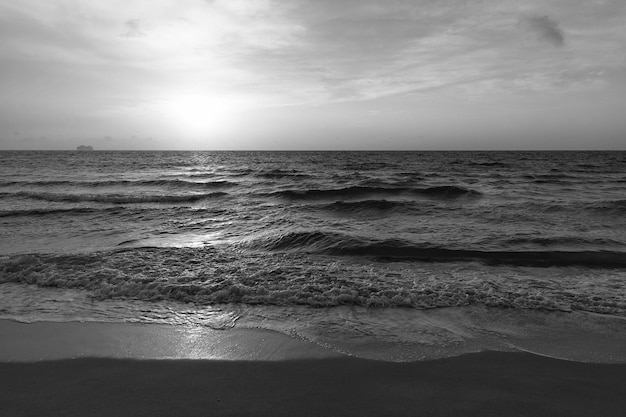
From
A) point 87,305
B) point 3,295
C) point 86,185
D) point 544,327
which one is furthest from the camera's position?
point 86,185

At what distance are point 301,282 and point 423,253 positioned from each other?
13.2 feet

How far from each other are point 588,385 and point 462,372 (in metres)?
1.22

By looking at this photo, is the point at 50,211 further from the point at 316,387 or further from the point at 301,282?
the point at 316,387

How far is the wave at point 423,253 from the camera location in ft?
30.5

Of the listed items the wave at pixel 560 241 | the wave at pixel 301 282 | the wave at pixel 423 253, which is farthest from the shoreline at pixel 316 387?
the wave at pixel 560 241

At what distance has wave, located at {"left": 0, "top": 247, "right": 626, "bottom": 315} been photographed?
255 inches

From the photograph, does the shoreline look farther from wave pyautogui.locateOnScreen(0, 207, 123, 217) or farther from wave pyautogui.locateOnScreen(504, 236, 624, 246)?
wave pyautogui.locateOnScreen(0, 207, 123, 217)

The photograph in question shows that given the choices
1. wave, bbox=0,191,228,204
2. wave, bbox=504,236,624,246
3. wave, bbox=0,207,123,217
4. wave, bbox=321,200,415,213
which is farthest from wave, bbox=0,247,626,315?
wave, bbox=0,191,228,204

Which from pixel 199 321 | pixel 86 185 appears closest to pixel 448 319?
pixel 199 321

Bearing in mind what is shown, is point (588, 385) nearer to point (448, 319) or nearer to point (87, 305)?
point (448, 319)

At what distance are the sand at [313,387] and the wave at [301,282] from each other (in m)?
2.01

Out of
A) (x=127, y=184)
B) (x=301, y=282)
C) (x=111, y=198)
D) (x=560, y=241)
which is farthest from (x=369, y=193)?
(x=127, y=184)

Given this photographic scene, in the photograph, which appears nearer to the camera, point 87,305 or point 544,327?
point 544,327

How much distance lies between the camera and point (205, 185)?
30781 millimetres
